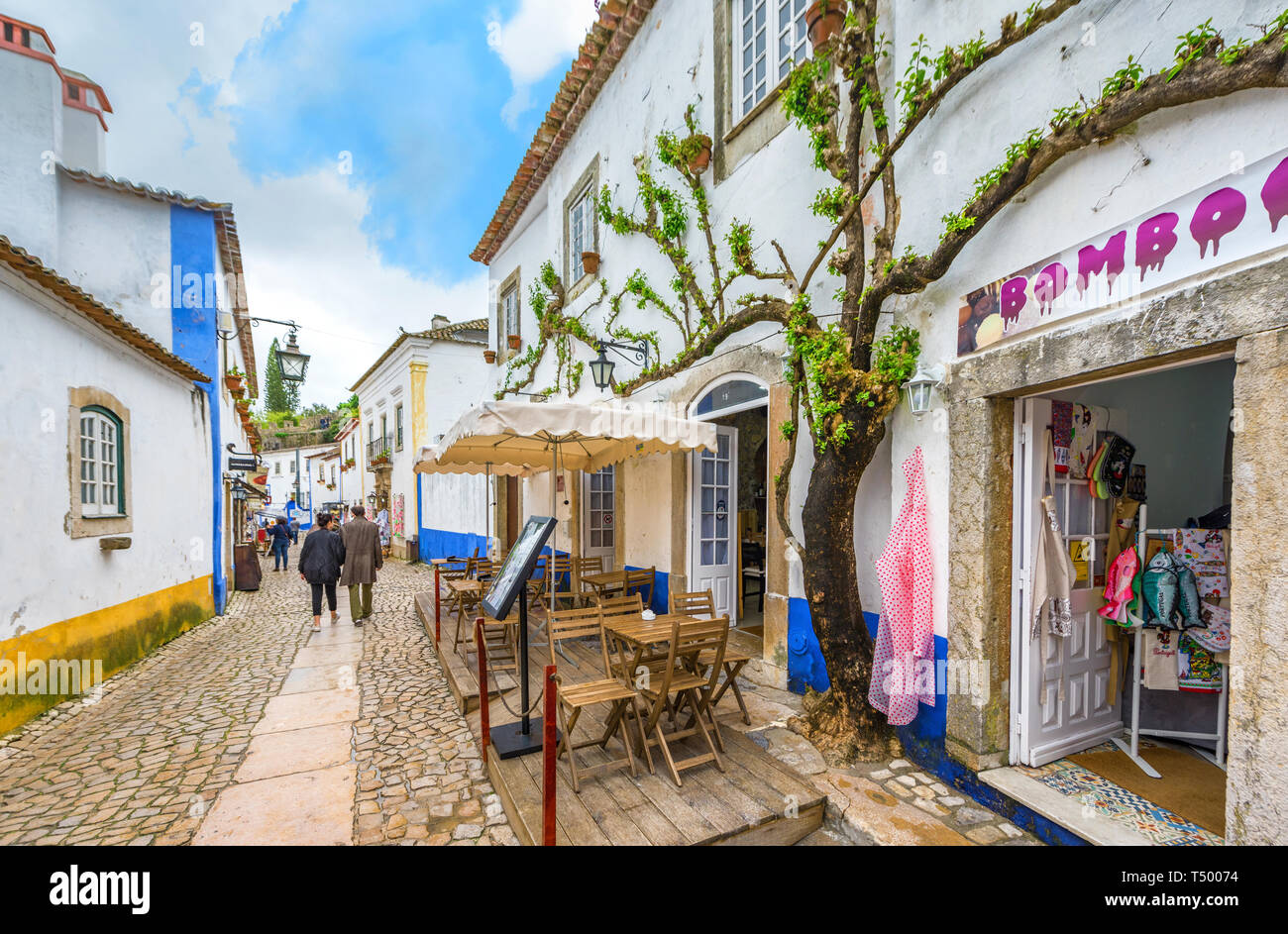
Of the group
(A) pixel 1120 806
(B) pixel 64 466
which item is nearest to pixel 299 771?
(B) pixel 64 466

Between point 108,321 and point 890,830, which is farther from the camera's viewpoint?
point 108,321

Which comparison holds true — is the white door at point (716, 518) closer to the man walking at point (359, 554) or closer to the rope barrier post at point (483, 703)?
the rope barrier post at point (483, 703)

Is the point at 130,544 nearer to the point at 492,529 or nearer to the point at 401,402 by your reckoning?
the point at 492,529

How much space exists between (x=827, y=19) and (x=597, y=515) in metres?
7.19

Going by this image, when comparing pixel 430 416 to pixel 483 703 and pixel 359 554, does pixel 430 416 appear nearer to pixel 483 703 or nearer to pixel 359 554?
pixel 359 554

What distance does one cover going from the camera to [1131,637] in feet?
13.2

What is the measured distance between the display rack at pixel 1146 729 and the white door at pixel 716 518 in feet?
12.2

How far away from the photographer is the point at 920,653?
3676 mm

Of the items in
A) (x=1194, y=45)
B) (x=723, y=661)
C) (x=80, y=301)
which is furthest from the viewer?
(x=80, y=301)

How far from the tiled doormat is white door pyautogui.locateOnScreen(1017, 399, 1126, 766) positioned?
10cm

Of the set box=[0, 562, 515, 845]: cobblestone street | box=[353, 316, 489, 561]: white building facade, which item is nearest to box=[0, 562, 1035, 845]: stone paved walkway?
box=[0, 562, 515, 845]: cobblestone street

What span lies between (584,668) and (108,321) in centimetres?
607

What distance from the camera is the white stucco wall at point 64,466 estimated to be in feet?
15.5
